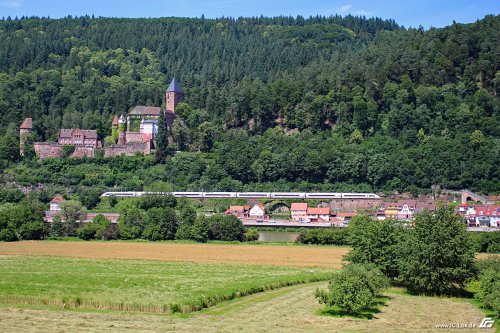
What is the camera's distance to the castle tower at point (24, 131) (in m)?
106

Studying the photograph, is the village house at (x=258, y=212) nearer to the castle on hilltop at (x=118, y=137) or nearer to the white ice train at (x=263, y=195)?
the white ice train at (x=263, y=195)

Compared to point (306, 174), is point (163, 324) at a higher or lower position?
lower

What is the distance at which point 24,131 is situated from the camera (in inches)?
4323

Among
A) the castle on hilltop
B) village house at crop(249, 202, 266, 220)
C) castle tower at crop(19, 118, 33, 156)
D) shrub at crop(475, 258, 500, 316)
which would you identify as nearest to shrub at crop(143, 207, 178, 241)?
village house at crop(249, 202, 266, 220)

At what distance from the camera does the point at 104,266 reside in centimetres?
4503

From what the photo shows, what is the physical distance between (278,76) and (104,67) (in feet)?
137

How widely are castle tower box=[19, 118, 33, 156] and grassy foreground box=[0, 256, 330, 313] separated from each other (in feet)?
195

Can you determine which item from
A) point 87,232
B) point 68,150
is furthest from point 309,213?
point 68,150

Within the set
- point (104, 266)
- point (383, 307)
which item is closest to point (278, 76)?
point (104, 266)

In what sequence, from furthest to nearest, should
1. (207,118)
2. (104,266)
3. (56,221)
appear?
1. (207,118)
2. (56,221)
3. (104,266)

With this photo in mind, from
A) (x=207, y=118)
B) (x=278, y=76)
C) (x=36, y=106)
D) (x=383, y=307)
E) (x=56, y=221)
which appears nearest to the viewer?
(x=383, y=307)

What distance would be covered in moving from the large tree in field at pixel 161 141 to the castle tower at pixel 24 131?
1921 centimetres

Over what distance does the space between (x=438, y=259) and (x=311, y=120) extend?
7030cm

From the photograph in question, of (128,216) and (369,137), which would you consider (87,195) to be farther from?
(369,137)
